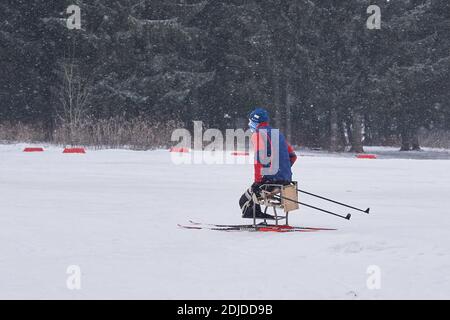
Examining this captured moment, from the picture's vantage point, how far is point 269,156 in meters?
10.6

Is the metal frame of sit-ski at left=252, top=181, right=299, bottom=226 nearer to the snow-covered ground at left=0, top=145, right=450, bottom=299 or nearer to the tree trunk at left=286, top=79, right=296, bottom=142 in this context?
the snow-covered ground at left=0, top=145, right=450, bottom=299

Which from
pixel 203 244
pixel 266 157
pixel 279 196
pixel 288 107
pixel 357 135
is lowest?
pixel 203 244

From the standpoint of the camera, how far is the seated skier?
1060 centimetres

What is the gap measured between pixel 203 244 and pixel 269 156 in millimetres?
1912

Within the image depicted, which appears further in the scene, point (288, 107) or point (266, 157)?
point (288, 107)

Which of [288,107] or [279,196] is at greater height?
[288,107]

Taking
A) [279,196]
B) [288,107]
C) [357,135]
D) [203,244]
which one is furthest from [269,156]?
[288,107]

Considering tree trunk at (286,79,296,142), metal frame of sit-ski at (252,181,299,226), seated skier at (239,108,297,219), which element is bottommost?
metal frame of sit-ski at (252,181,299,226)

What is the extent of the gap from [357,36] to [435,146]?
1375 centimetres

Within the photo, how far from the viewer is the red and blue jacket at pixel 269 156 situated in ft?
34.8

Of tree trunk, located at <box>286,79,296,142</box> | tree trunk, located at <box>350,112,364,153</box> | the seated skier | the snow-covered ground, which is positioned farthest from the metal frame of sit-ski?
tree trunk, located at <box>286,79,296,142</box>

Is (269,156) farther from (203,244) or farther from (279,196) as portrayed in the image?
(203,244)

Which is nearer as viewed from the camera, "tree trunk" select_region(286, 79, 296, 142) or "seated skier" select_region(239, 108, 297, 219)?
"seated skier" select_region(239, 108, 297, 219)

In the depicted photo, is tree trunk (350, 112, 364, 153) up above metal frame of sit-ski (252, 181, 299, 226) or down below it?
above
